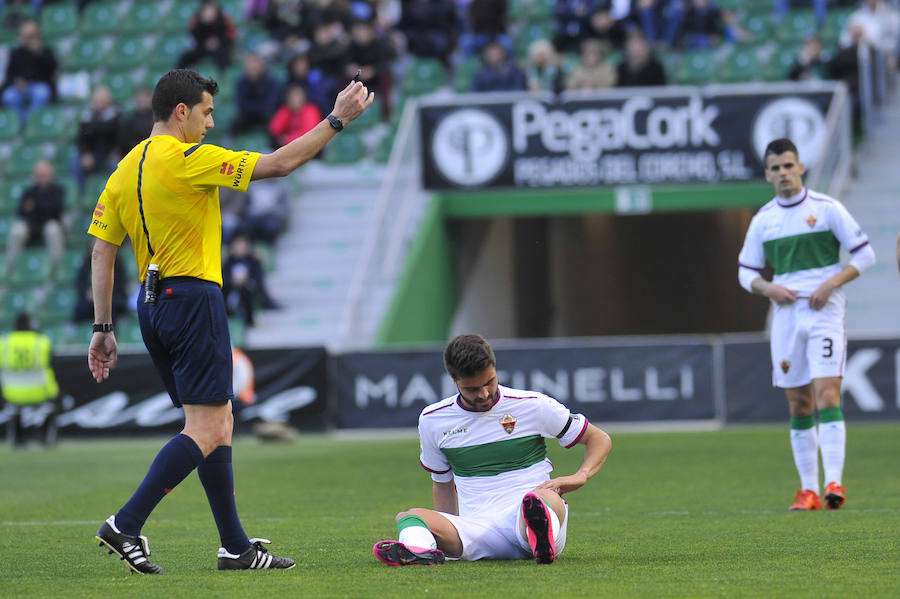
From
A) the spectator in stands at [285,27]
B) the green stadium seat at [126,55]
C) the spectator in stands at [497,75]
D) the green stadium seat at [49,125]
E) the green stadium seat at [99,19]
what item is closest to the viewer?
the spectator in stands at [497,75]

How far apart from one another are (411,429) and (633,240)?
29.9 ft

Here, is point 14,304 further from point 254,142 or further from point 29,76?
point 29,76

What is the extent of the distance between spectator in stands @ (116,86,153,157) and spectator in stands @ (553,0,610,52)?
20.6ft

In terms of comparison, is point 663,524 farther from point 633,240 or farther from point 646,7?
point 633,240

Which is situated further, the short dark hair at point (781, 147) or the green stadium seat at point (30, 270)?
the green stadium seat at point (30, 270)

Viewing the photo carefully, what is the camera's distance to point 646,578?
19.0 ft

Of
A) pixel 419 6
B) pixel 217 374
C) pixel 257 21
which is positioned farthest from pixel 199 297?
pixel 257 21

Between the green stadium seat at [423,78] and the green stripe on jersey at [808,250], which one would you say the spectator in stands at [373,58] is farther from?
the green stripe on jersey at [808,250]

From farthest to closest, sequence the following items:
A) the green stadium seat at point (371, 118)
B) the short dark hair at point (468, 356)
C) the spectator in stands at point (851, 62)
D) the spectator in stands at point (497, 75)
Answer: the green stadium seat at point (371, 118) < the spectator in stands at point (497, 75) < the spectator in stands at point (851, 62) < the short dark hair at point (468, 356)

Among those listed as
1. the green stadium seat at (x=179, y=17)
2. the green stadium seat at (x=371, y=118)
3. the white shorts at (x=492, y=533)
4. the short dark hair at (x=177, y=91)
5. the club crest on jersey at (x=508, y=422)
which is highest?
the green stadium seat at (x=179, y=17)

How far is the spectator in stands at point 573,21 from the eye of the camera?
2233cm

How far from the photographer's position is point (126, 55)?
82.3ft

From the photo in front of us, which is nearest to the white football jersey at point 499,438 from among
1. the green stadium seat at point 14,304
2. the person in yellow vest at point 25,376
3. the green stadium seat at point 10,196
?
the person in yellow vest at point 25,376

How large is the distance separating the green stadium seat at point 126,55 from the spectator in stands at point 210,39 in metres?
Result: 1.44
